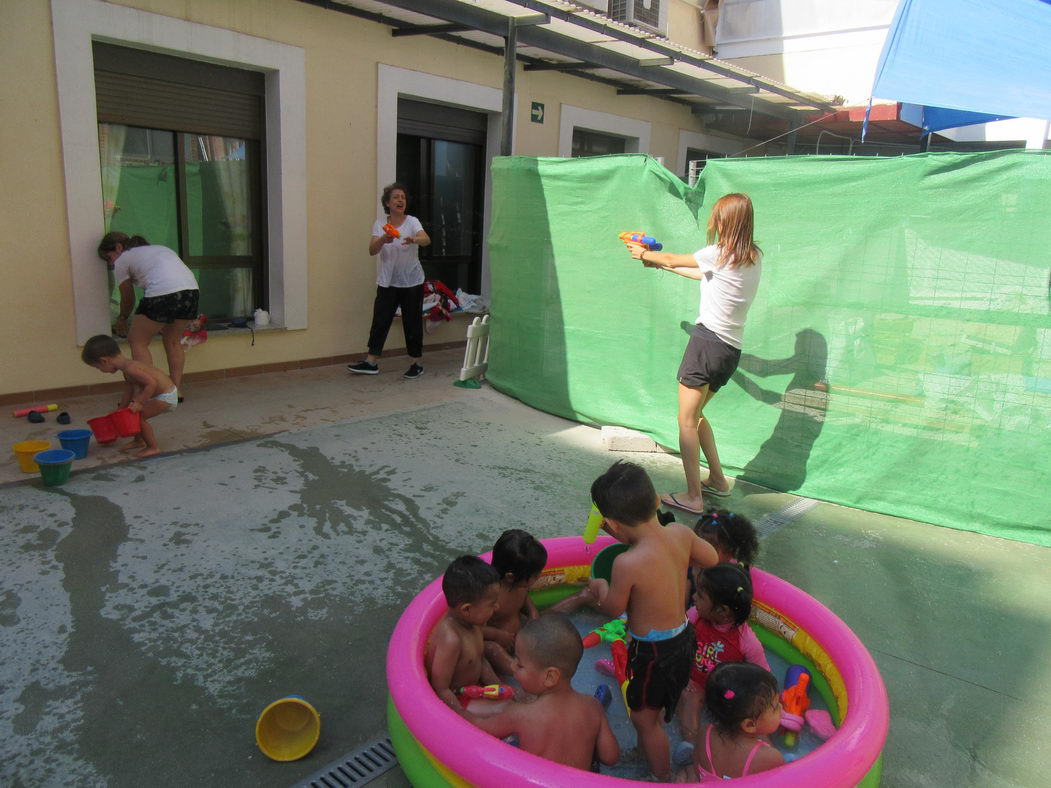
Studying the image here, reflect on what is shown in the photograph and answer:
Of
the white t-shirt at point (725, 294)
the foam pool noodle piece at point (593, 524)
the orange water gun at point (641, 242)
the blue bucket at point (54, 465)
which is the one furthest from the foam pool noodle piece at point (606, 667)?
the blue bucket at point (54, 465)

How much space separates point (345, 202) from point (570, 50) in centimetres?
272

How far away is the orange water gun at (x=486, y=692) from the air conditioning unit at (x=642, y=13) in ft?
24.0

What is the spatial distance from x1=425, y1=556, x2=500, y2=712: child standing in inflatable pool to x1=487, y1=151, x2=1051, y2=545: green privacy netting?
2.94m

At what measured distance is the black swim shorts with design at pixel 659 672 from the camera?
8.41 ft

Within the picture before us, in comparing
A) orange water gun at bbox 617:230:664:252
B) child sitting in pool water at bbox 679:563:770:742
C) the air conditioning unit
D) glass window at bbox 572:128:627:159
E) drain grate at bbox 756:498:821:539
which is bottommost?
→ drain grate at bbox 756:498:821:539

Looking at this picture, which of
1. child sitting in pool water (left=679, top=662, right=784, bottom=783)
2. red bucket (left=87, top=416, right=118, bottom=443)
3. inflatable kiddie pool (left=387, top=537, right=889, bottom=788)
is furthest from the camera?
red bucket (left=87, top=416, right=118, bottom=443)

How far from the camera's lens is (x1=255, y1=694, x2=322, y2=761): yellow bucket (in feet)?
8.07

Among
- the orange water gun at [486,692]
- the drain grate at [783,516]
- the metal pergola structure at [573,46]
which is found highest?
the metal pergola structure at [573,46]

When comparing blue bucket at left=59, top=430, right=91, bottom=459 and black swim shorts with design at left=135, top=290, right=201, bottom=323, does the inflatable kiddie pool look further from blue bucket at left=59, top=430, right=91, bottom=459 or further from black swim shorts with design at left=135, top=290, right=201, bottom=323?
black swim shorts with design at left=135, top=290, right=201, bottom=323

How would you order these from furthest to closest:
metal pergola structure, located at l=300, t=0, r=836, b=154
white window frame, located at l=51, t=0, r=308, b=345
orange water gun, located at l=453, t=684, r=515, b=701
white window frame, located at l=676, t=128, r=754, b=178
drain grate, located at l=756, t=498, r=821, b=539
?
white window frame, located at l=676, t=128, r=754, b=178 < metal pergola structure, located at l=300, t=0, r=836, b=154 < white window frame, located at l=51, t=0, r=308, b=345 < drain grate, located at l=756, t=498, r=821, b=539 < orange water gun, located at l=453, t=684, r=515, b=701

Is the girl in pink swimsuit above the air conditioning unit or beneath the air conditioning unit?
beneath

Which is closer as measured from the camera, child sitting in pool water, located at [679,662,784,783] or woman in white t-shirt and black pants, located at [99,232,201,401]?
child sitting in pool water, located at [679,662,784,783]

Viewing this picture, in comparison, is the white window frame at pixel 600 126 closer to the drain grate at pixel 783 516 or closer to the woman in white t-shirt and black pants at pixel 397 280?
the woman in white t-shirt and black pants at pixel 397 280

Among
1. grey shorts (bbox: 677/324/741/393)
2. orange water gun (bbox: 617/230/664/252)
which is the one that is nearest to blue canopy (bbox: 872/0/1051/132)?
orange water gun (bbox: 617/230/664/252)
